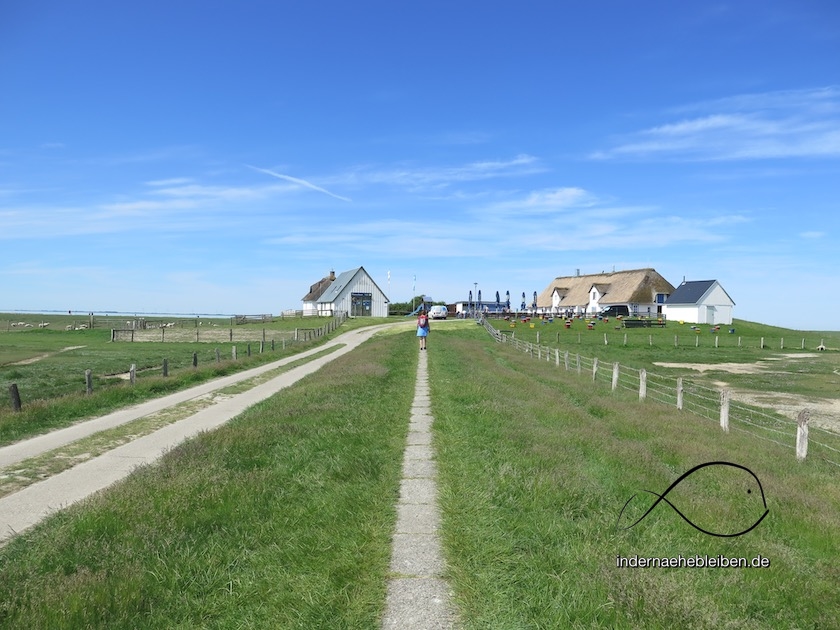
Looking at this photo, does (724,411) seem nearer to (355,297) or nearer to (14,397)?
(14,397)

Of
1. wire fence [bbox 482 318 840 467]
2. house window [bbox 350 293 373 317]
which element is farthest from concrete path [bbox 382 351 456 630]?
house window [bbox 350 293 373 317]

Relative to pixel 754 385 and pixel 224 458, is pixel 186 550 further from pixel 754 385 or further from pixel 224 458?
pixel 754 385

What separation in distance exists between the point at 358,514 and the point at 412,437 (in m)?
4.73

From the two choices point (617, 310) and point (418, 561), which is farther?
point (617, 310)

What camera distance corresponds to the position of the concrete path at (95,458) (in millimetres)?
8375

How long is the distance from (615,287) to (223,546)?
105 metres

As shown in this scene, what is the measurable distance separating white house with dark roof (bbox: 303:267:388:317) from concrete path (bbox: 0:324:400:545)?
247 ft

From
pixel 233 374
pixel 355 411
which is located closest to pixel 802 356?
pixel 233 374

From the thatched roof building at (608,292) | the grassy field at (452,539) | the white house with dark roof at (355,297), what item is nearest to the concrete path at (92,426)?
the grassy field at (452,539)

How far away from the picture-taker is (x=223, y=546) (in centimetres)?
628

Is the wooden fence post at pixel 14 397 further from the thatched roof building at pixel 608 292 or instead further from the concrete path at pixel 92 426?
the thatched roof building at pixel 608 292

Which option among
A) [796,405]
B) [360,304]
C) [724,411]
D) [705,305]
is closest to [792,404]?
[796,405]

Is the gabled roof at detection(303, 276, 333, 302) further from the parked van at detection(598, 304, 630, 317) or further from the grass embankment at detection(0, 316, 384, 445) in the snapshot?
the grass embankment at detection(0, 316, 384, 445)

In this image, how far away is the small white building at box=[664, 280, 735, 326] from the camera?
87500 millimetres
